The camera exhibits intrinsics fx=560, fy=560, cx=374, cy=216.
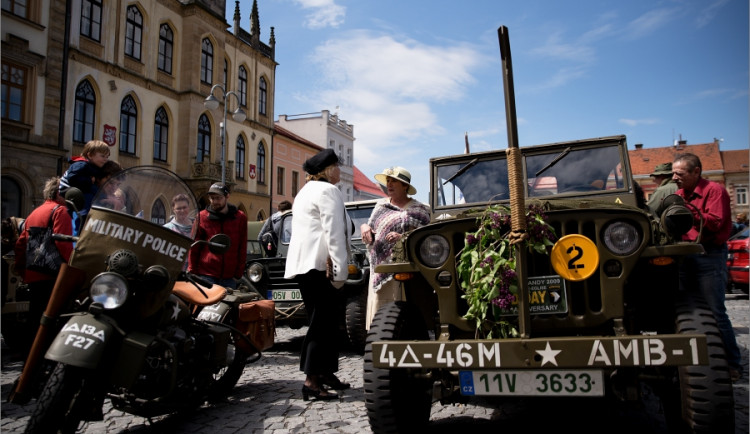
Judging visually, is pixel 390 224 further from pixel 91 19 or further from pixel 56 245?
pixel 91 19

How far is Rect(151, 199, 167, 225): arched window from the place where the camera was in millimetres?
3445

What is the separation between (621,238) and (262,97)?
1394 inches

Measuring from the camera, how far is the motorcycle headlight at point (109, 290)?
2.98 metres

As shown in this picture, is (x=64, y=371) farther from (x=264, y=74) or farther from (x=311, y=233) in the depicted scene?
(x=264, y=74)

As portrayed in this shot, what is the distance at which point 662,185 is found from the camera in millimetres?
5797

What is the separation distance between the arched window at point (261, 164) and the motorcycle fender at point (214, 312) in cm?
3233

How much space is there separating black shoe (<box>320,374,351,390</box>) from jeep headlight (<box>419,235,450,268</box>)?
1.81 metres

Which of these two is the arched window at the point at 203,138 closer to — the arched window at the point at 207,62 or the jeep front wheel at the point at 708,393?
the arched window at the point at 207,62

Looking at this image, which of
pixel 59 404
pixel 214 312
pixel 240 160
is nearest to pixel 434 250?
pixel 214 312

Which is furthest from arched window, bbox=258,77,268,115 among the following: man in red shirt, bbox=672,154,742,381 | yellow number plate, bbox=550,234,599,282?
yellow number plate, bbox=550,234,599,282

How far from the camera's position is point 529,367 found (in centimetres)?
265

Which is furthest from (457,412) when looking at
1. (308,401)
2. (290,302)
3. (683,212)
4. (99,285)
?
(290,302)

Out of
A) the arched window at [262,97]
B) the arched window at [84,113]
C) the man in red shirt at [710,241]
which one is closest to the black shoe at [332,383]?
the man in red shirt at [710,241]

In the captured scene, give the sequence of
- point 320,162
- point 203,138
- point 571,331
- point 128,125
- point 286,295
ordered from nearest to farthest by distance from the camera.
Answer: point 571,331 < point 320,162 < point 286,295 < point 128,125 < point 203,138
